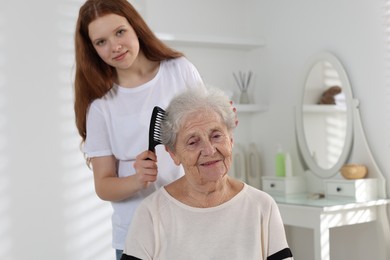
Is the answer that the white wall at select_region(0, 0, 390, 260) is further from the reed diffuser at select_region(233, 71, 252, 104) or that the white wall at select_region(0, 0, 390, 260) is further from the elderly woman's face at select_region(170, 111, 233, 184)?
the elderly woman's face at select_region(170, 111, 233, 184)

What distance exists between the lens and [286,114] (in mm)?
3990

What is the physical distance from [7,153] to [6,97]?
1.01 feet

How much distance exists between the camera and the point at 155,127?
5.54 ft

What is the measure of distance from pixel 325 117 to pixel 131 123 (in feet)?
6.84

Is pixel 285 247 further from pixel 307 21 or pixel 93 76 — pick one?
pixel 307 21

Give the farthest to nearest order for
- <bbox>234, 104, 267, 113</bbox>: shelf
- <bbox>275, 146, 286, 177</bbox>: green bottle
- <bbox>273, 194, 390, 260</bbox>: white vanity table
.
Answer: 1. <bbox>234, 104, 267, 113</bbox>: shelf
2. <bbox>275, 146, 286, 177</bbox>: green bottle
3. <bbox>273, 194, 390, 260</bbox>: white vanity table

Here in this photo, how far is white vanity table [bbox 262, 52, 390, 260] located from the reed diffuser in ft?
1.32

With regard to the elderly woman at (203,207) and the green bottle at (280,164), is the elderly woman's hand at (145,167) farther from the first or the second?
the green bottle at (280,164)

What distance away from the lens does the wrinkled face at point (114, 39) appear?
168 centimetres

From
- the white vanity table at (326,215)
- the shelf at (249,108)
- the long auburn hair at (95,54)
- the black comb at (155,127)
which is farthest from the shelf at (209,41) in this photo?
the black comb at (155,127)

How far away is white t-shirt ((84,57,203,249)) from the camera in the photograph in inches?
70.1

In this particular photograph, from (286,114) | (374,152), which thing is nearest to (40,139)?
(286,114)

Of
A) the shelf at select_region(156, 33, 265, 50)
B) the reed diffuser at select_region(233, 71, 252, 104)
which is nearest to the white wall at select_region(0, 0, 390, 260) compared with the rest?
the shelf at select_region(156, 33, 265, 50)

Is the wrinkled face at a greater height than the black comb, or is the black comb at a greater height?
the wrinkled face
